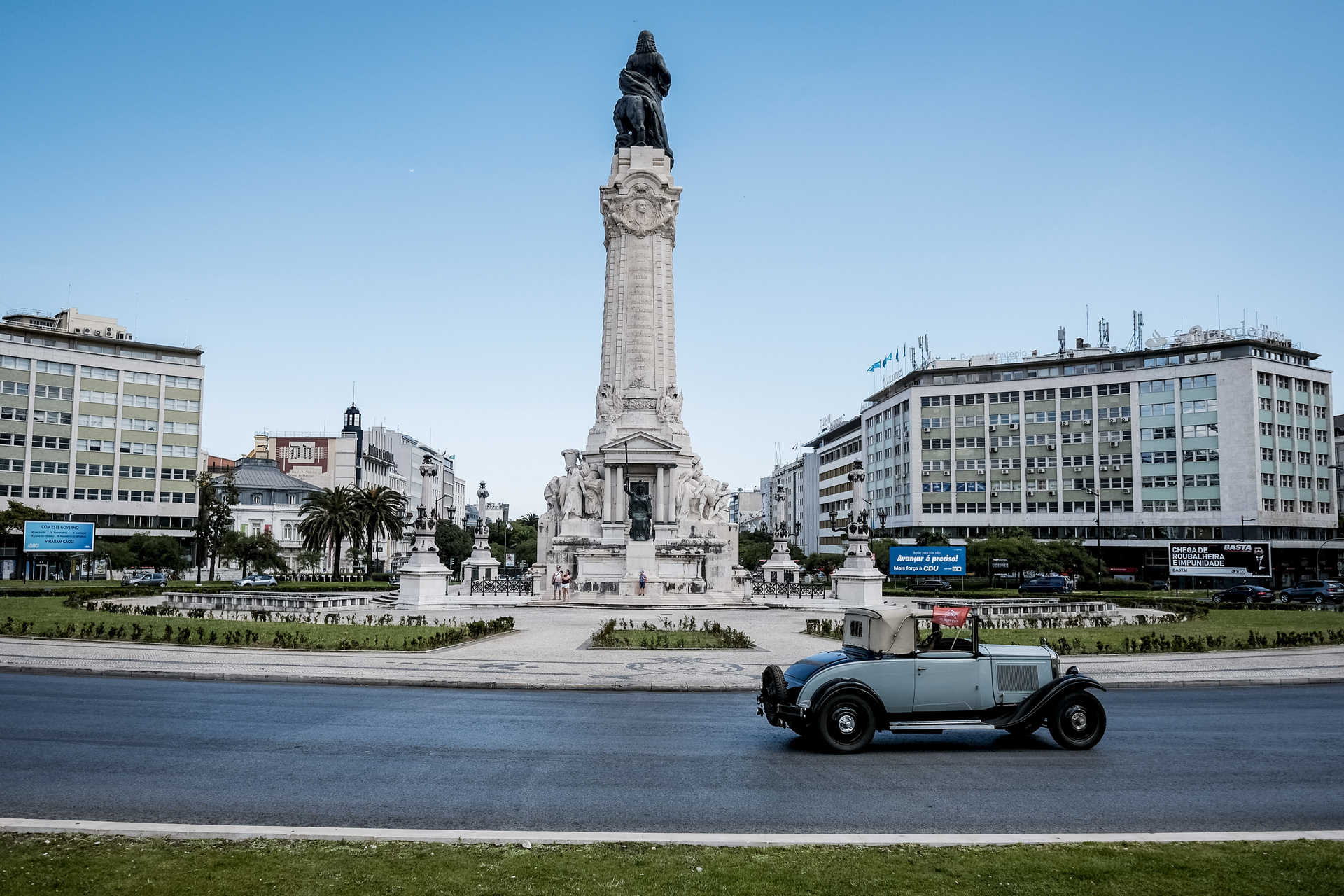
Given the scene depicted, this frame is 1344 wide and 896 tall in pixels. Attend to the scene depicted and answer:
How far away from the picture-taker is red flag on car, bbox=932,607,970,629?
14.9 m

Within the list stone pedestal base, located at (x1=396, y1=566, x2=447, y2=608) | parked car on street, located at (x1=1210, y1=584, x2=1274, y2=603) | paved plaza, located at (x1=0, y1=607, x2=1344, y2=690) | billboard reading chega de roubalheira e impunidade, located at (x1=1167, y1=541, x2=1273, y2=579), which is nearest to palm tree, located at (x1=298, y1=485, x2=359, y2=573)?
stone pedestal base, located at (x1=396, y1=566, x2=447, y2=608)

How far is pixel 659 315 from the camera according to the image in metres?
70.7

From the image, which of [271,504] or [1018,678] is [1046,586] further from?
[271,504]

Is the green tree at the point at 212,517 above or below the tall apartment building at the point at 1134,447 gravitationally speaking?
below

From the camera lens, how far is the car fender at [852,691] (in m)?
14.5

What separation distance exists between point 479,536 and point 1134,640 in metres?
50.4

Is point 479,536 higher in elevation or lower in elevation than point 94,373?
lower

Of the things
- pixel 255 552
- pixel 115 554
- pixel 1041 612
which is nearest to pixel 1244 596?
pixel 1041 612

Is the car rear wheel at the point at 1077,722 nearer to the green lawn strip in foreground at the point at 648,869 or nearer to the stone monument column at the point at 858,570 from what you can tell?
the green lawn strip in foreground at the point at 648,869

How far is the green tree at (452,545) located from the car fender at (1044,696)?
9788cm

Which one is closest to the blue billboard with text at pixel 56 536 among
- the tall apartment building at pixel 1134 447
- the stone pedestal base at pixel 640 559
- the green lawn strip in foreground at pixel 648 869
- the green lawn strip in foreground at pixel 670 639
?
the stone pedestal base at pixel 640 559

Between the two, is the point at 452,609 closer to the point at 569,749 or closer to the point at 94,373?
the point at 569,749

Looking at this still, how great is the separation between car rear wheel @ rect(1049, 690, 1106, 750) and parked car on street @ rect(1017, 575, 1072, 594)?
1953 inches

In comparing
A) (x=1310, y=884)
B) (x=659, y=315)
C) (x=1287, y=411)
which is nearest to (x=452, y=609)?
(x=659, y=315)
